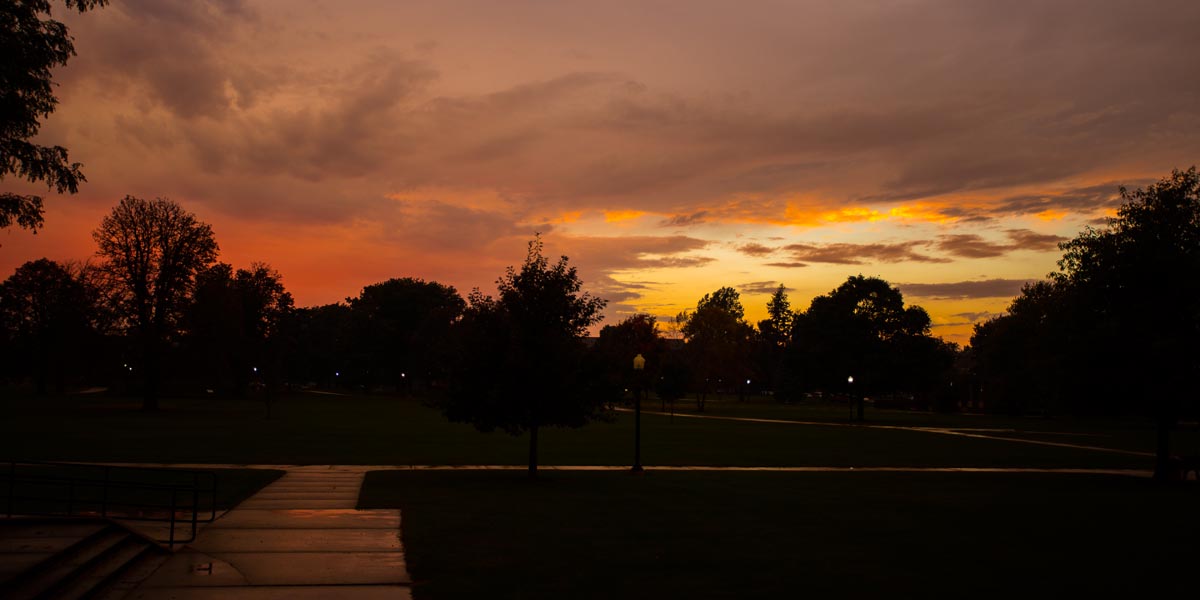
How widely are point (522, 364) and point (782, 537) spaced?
1034 centimetres

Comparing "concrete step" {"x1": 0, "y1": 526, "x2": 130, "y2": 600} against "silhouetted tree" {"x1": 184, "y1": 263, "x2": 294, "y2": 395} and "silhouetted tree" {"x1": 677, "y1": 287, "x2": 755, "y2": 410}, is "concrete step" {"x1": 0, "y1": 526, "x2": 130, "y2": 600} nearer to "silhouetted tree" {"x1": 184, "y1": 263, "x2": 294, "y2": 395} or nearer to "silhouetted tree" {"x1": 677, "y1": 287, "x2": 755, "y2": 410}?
"silhouetted tree" {"x1": 184, "y1": 263, "x2": 294, "y2": 395}

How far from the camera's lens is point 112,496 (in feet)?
65.2

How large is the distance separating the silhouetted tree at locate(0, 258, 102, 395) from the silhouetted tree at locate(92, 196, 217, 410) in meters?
32.6

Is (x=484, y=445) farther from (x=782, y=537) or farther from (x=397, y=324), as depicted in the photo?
(x=397, y=324)

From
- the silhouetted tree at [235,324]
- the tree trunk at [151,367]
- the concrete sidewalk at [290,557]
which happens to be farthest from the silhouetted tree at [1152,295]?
the tree trunk at [151,367]

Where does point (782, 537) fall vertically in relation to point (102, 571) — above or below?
below

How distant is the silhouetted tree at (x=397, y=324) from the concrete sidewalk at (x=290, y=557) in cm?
11034

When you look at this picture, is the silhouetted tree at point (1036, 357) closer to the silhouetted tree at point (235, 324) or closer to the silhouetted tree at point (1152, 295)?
the silhouetted tree at point (1152, 295)

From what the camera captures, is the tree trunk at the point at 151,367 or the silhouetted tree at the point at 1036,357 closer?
the silhouetted tree at the point at 1036,357

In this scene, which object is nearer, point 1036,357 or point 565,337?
point 565,337

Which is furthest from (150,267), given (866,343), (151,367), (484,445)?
(866,343)

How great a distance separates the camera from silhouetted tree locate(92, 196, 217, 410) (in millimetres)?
68062

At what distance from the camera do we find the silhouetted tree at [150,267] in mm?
68062

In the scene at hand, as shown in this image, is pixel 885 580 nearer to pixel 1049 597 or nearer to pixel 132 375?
pixel 1049 597
